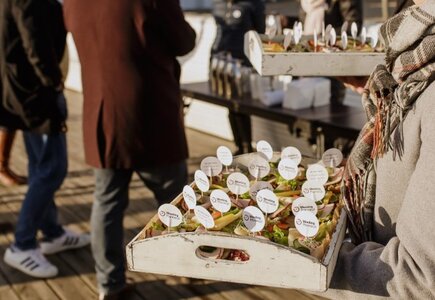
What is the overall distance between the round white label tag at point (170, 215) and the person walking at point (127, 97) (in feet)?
4.20

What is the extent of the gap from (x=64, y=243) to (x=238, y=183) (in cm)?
244

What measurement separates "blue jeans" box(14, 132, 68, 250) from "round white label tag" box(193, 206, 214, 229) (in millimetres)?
2074

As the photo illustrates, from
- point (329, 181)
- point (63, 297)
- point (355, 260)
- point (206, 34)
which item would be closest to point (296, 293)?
point (63, 297)

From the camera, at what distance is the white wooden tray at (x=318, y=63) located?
5.74 ft

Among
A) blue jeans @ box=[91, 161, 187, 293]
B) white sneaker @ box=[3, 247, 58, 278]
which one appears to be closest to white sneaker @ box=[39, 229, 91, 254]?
white sneaker @ box=[3, 247, 58, 278]

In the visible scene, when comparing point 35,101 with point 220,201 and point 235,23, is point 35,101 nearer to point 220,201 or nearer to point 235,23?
point 220,201

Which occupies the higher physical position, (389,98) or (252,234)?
(389,98)

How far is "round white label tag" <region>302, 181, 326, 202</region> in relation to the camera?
47.4 inches

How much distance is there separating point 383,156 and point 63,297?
7.43ft

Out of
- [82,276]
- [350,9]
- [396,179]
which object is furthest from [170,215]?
[350,9]

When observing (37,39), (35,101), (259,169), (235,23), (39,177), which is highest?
(37,39)

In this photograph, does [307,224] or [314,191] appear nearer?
[307,224]

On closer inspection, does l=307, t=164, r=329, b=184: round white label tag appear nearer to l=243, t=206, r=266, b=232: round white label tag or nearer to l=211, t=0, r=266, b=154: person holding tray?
l=243, t=206, r=266, b=232: round white label tag

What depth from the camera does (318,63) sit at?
5.83 ft
